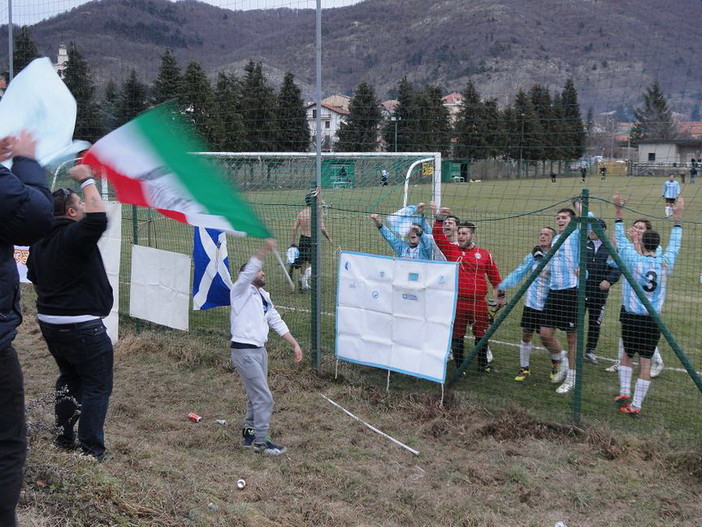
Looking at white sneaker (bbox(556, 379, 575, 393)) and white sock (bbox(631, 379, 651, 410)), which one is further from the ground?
white sock (bbox(631, 379, 651, 410))

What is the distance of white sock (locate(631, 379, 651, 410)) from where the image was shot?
20.0 feet

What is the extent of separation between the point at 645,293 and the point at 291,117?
5919mm

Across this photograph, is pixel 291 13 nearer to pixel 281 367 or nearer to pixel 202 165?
pixel 281 367

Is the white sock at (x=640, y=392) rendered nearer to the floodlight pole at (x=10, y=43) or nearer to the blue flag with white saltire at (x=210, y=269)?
the blue flag with white saltire at (x=210, y=269)

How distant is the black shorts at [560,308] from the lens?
22.6ft

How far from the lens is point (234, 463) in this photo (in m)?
5.38

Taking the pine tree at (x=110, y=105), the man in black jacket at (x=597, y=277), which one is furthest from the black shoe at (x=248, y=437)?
the pine tree at (x=110, y=105)

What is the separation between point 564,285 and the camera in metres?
6.88

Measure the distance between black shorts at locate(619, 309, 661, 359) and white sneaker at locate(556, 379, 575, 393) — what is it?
765 millimetres

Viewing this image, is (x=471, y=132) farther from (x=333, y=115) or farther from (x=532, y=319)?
(x=532, y=319)

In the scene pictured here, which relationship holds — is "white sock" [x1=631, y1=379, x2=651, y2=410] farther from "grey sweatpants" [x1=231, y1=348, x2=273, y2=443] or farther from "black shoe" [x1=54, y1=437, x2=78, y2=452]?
"black shoe" [x1=54, y1=437, x2=78, y2=452]

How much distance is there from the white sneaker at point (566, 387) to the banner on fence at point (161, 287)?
14.3 feet

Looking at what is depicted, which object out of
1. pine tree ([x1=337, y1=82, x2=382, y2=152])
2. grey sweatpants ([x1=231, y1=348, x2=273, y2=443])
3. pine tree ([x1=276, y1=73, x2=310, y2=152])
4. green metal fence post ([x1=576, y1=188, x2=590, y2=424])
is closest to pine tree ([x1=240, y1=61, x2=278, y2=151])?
pine tree ([x1=276, y1=73, x2=310, y2=152])

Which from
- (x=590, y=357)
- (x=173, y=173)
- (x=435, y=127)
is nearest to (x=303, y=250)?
(x=435, y=127)
